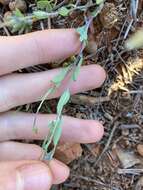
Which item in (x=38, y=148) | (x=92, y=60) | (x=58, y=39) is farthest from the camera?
(x=38, y=148)

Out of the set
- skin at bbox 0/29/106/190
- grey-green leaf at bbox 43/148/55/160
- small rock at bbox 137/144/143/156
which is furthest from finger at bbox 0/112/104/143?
grey-green leaf at bbox 43/148/55/160

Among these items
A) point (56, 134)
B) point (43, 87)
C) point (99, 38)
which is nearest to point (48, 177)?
point (56, 134)

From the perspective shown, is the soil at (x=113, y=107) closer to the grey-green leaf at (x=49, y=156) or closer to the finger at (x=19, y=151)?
the finger at (x=19, y=151)

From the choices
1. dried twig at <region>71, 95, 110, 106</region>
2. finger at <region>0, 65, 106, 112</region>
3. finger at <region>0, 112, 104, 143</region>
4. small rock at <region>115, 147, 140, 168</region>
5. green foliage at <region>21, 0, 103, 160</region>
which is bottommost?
small rock at <region>115, 147, 140, 168</region>

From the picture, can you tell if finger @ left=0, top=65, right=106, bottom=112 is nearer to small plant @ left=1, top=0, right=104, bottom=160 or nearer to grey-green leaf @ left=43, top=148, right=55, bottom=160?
small plant @ left=1, top=0, right=104, bottom=160

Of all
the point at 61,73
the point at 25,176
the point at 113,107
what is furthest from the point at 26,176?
the point at 113,107

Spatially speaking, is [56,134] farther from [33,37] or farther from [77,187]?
[77,187]

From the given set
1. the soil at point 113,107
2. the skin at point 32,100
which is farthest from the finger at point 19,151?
the soil at point 113,107

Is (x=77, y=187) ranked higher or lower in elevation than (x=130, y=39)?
lower
